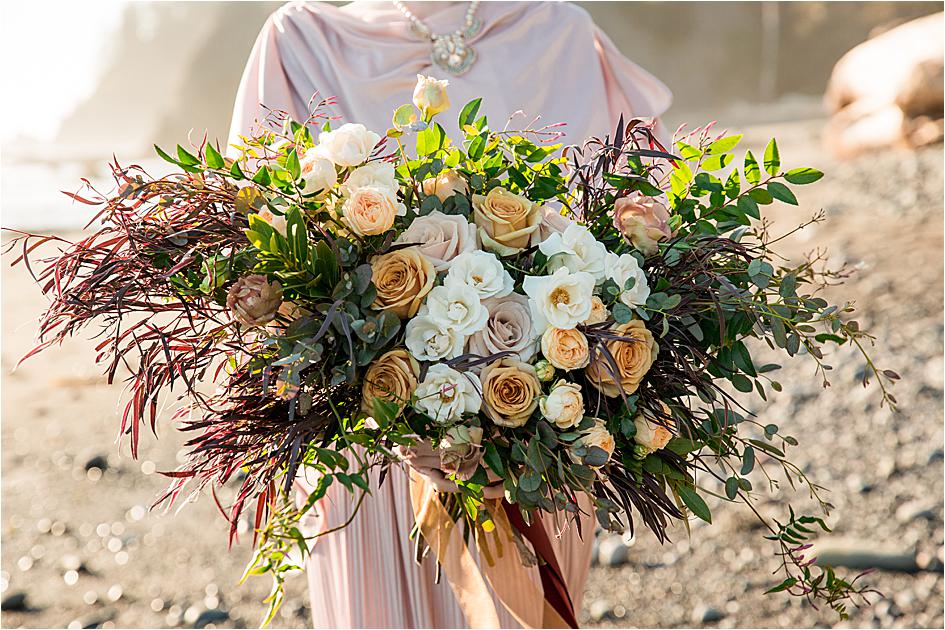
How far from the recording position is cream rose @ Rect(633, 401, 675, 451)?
56.5 inches

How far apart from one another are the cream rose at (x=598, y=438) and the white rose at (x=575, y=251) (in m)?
0.22

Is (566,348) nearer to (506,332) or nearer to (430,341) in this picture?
(506,332)

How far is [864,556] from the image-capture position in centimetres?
388

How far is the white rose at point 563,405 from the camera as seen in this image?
53.8 inches

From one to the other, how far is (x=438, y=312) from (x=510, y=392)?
0.51 feet

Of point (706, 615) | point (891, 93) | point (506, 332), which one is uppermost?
point (891, 93)

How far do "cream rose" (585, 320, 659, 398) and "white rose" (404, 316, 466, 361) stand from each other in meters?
0.21

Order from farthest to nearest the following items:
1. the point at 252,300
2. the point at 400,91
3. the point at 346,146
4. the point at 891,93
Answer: the point at 891,93
the point at 400,91
the point at 346,146
the point at 252,300

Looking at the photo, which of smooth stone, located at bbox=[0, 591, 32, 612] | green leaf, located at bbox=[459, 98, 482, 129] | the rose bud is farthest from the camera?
smooth stone, located at bbox=[0, 591, 32, 612]

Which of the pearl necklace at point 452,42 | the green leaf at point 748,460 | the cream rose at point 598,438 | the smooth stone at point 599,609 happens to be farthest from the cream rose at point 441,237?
the smooth stone at point 599,609

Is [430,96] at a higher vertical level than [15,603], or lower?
higher

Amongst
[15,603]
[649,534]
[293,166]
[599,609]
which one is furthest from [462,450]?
[15,603]

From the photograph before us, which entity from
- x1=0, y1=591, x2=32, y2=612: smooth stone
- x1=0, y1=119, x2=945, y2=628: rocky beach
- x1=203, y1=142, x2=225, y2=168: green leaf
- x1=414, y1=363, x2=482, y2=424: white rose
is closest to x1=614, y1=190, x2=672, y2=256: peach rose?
x1=414, y1=363, x2=482, y2=424: white rose

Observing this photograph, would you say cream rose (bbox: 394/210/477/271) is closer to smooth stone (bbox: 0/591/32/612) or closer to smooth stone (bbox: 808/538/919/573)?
smooth stone (bbox: 808/538/919/573)
